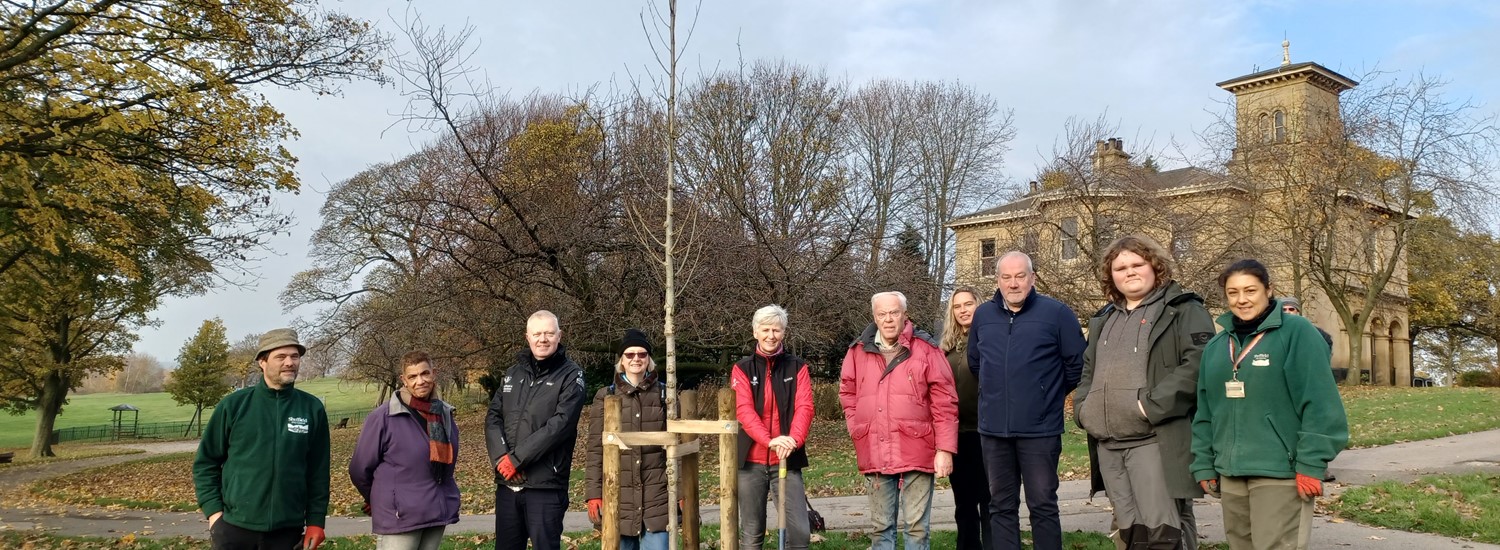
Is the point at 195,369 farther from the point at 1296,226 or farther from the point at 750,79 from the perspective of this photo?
the point at 1296,226

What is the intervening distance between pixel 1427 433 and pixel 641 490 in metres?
15.6

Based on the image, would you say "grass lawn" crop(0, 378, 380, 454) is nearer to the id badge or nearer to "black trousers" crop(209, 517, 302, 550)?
"black trousers" crop(209, 517, 302, 550)

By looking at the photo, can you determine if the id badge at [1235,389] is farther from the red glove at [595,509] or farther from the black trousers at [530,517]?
the black trousers at [530,517]

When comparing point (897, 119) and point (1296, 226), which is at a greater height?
point (897, 119)

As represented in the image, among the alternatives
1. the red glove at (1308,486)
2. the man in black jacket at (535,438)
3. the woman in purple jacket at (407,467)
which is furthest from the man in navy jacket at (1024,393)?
the woman in purple jacket at (407,467)

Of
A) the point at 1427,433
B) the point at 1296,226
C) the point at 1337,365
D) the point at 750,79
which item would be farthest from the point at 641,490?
the point at 1337,365

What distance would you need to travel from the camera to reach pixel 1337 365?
40.5 meters

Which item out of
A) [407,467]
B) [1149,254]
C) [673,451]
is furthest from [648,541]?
[1149,254]

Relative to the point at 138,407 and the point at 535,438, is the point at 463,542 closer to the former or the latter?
the point at 535,438

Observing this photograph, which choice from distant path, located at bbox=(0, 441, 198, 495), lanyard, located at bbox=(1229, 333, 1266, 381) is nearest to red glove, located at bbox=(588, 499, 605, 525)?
lanyard, located at bbox=(1229, 333, 1266, 381)

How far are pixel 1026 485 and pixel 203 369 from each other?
54.5 meters

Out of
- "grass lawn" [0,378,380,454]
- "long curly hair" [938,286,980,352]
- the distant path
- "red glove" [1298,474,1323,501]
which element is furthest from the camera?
"grass lawn" [0,378,380,454]

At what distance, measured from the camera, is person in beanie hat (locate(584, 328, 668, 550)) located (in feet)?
20.5

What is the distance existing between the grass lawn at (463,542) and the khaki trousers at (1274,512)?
2.78 metres
